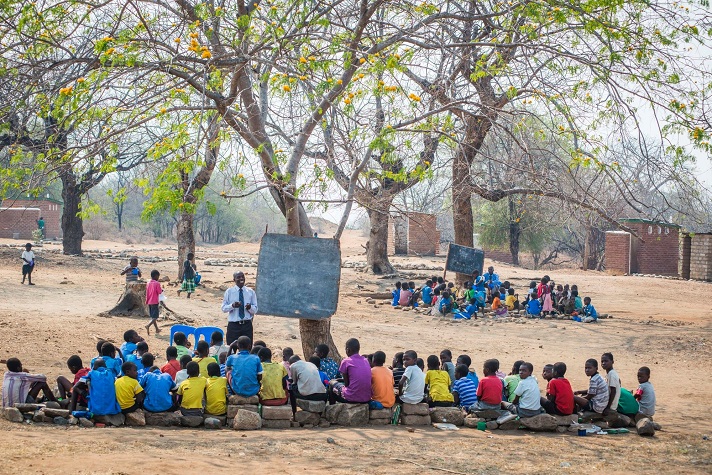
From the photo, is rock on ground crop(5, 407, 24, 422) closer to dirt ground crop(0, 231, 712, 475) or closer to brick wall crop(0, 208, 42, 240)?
dirt ground crop(0, 231, 712, 475)

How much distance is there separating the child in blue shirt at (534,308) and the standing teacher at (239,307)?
1022 cm

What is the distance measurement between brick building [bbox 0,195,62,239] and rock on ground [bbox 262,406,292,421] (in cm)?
3463

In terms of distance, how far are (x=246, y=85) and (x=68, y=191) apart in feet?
62.6

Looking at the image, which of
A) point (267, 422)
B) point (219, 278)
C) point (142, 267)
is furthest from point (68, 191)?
point (267, 422)

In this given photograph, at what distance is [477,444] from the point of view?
8336mm

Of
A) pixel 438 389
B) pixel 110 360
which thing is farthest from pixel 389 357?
pixel 110 360

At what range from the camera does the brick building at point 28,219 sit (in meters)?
42.0

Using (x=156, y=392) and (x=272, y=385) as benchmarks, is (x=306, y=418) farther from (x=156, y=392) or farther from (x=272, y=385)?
(x=156, y=392)

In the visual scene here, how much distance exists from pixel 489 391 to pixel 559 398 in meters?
0.88

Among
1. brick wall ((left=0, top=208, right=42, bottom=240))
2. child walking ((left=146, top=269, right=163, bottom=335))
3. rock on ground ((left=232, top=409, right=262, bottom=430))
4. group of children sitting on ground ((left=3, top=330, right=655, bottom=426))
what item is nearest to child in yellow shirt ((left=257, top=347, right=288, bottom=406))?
group of children sitting on ground ((left=3, top=330, right=655, bottom=426))

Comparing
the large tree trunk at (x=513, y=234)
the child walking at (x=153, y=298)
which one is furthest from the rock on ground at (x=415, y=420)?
the large tree trunk at (x=513, y=234)

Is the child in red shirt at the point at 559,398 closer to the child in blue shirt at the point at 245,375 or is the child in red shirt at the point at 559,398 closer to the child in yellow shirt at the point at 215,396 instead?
the child in blue shirt at the point at 245,375

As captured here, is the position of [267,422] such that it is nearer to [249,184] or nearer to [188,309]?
[249,184]

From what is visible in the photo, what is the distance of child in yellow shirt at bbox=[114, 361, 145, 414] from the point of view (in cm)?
827
